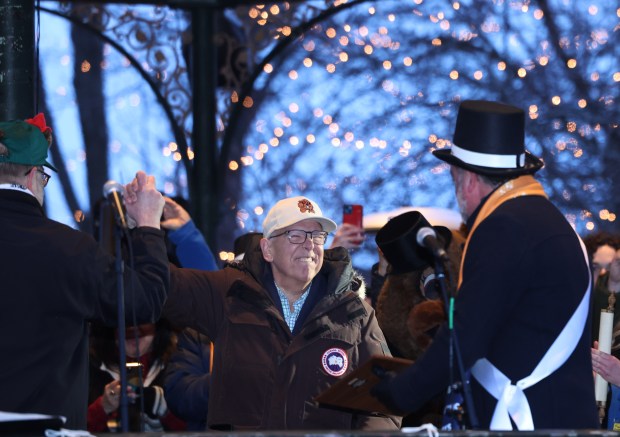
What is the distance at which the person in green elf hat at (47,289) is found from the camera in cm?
440

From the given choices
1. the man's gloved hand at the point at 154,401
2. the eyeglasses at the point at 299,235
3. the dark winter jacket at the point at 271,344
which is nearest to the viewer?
the dark winter jacket at the point at 271,344

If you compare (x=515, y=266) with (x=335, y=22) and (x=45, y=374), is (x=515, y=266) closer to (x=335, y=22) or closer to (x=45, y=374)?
(x=45, y=374)

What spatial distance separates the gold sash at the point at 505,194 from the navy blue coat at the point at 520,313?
3.1 inches

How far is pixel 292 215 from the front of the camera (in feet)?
17.9

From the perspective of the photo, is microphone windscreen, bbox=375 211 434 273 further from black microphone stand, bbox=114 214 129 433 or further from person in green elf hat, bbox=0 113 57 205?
person in green elf hat, bbox=0 113 57 205

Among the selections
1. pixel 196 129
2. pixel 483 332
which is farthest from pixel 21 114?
A: pixel 196 129

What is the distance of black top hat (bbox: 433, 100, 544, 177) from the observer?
4449mm

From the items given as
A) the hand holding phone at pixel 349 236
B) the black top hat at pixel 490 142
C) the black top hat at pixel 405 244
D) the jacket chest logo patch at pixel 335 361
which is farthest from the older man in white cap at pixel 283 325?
the hand holding phone at pixel 349 236

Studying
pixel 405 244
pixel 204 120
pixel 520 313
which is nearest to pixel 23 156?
pixel 405 244

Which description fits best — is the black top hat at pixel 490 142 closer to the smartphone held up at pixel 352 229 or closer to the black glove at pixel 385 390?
the black glove at pixel 385 390

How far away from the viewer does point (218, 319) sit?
536 centimetres

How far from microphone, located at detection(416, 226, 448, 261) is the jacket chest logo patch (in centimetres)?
106

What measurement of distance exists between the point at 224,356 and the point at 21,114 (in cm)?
146

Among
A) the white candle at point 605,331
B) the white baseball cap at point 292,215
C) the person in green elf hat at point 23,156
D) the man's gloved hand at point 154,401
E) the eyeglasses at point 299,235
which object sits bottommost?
the man's gloved hand at point 154,401
